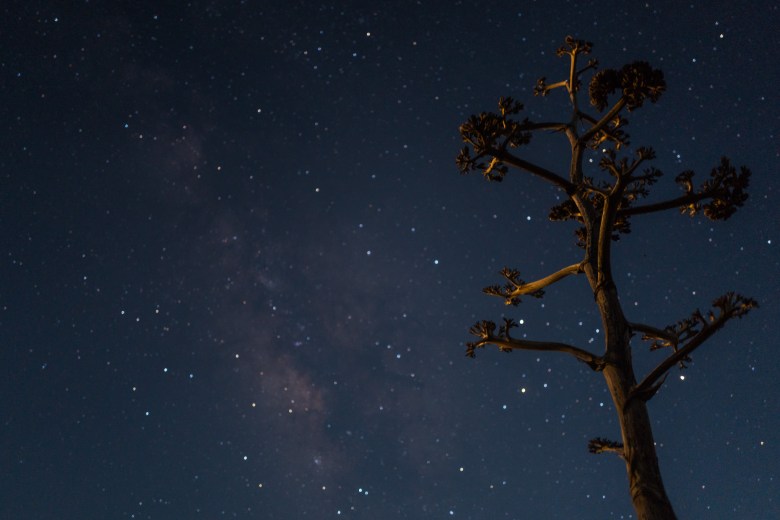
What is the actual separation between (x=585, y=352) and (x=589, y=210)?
1468mm

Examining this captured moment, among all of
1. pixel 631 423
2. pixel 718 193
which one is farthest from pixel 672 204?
pixel 631 423

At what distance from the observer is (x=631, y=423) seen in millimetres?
4176

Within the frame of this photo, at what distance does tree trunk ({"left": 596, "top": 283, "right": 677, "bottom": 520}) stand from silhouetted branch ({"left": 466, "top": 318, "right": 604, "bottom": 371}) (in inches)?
8.0

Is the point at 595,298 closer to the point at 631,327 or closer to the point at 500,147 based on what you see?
the point at 631,327

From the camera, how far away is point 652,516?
381 cm

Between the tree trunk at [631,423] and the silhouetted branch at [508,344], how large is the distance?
20 cm

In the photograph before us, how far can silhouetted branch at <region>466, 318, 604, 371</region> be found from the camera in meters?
4.72

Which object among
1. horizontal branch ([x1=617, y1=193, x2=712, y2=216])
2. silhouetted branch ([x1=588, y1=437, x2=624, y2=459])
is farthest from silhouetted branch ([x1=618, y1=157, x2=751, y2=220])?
silhouetted branch ([x1=588, y1=437, x2=624, y2=459])

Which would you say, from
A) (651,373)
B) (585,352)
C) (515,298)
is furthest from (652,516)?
(515,298)

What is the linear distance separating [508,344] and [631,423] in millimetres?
1265

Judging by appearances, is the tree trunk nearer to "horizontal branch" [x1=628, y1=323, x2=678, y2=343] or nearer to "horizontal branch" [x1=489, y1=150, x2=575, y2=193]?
→ "horizontal branch" [x1=628, y1=323, x2=678, y2=343]

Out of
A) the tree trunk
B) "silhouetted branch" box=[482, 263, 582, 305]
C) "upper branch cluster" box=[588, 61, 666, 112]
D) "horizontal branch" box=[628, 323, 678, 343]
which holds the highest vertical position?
"upper branch cluster" box=[588, 61, 666, 112]

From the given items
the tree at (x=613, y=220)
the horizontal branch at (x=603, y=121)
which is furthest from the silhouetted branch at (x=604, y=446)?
the horizontal branch at (x=603, y=121)

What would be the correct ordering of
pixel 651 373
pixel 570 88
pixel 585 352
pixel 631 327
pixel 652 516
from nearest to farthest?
pixel 652 516 → pixel 651 373 → pixel 585 352 → pixel 631 327 → pixel 570 88
